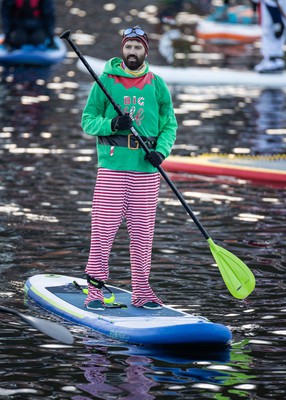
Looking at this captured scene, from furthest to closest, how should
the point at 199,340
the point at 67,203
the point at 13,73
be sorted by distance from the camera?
the point at 13,73 < the point at 67,203 < the point at 199,340

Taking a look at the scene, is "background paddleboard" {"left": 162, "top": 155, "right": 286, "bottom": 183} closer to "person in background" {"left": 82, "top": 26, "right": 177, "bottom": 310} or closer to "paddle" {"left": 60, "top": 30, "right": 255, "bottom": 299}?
"paddle" {"left": 60, "top": 30, "right": 255, "bottom": 299}

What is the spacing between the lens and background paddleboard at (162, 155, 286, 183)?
46.6ft

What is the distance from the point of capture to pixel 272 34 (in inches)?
890

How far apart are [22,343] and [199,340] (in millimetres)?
1030

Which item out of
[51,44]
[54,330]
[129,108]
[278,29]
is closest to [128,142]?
[129,108]

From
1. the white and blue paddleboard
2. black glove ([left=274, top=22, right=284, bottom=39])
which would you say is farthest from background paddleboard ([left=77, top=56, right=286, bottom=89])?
the white and blue paddleboard

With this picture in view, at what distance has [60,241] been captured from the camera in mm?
11086

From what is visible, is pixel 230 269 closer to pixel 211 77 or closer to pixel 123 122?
pixel 123 122

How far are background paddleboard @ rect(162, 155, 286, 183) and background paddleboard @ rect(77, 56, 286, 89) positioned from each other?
7.48 m

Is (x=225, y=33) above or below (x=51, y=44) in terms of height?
below

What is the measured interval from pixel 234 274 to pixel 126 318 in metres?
0.73

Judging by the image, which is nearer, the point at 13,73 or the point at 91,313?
the point at 91,313

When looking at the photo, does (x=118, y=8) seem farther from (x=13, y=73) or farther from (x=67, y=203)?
(x=67, y=203)

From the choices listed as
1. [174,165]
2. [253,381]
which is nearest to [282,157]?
[174,165]
